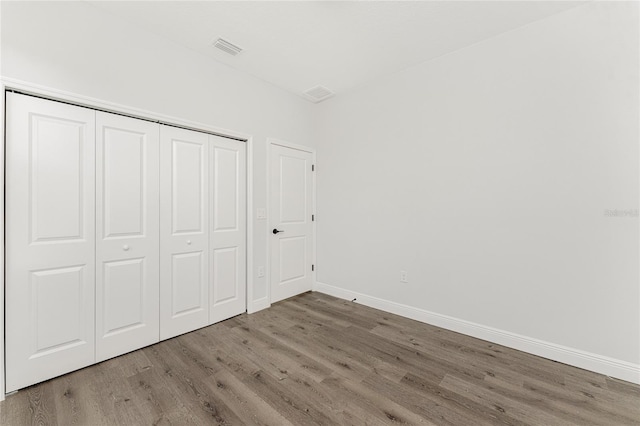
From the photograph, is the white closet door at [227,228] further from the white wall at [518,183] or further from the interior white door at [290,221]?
the white wall at [518,183]

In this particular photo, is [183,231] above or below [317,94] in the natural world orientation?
below

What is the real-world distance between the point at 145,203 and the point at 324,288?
267 cm

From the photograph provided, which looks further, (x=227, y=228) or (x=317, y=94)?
(x=317, y=94)

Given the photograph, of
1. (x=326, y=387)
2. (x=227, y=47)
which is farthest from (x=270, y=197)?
(x=326, y=387)

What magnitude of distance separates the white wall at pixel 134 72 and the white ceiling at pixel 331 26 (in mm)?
163

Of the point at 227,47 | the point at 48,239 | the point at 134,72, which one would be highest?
the point at 227,47

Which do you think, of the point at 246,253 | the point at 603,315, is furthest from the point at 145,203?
the point at 603,315

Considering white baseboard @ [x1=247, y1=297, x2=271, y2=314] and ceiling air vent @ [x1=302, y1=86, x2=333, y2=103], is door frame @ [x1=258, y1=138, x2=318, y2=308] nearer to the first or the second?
white baseboard @ [x1=247, y1=297, x2=271, y2=314]

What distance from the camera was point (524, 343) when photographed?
7.91 ft

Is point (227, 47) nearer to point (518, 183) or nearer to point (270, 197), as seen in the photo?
point (270, 197)

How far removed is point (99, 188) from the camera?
221 cm

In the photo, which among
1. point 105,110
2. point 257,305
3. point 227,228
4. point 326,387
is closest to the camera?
point 326,387

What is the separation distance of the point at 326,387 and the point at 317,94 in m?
3.57

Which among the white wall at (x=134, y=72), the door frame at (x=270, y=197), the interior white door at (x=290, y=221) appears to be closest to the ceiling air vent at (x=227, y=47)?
the white wall at (x=134, y=72)
